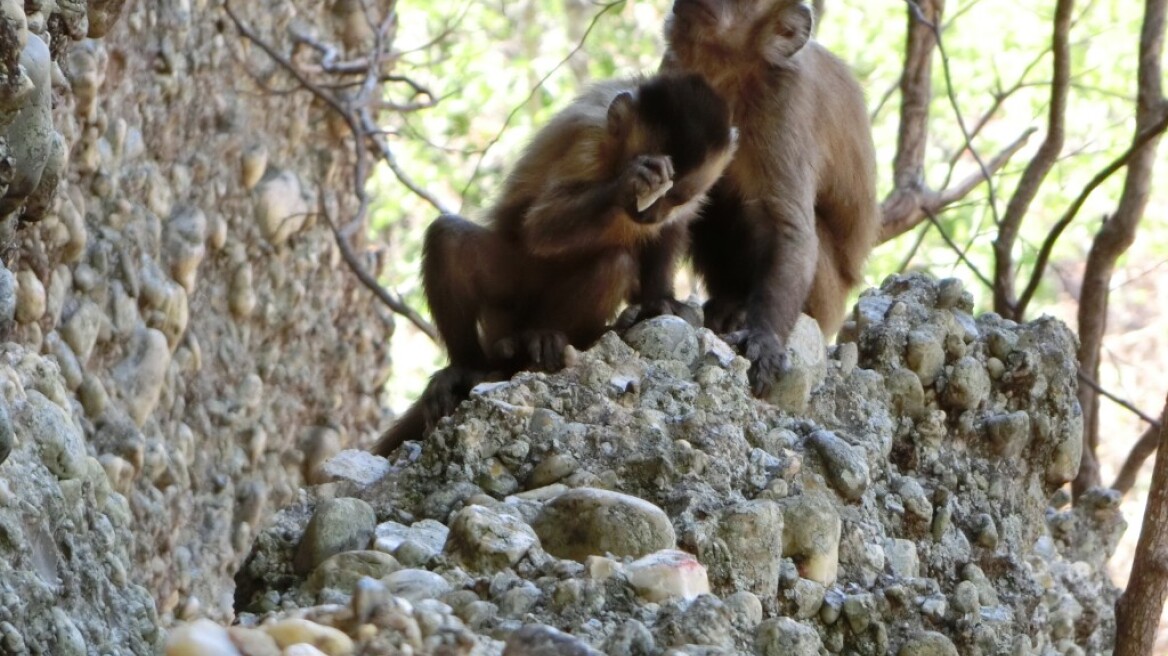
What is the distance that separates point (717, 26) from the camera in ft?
14.0

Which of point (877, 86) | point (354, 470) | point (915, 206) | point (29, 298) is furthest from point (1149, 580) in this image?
point (877, 86)

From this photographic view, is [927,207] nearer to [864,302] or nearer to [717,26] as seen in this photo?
[717,26]

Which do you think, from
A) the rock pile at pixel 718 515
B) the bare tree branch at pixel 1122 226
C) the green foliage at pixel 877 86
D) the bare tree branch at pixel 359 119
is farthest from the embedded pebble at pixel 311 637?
the green foliage at pixel 877 86

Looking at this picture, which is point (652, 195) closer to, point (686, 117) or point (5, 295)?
point (686, 117)

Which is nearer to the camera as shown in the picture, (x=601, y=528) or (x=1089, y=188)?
(x=601, y=528)

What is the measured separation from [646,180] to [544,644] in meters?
1.70

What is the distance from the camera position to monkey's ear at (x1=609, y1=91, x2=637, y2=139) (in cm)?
357

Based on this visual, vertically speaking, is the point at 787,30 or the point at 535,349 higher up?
the point at 787,30

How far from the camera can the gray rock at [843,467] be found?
281 centimetres

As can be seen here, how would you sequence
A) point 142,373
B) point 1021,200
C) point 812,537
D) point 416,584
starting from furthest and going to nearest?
point 1021,200 → point 142,373 → point 812,537 → point 416,584

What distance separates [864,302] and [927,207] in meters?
1.97

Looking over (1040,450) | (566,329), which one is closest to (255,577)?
(566,329)

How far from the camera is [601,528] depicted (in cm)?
225

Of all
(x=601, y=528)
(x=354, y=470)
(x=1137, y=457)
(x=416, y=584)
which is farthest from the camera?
(x=1137, y=457)
